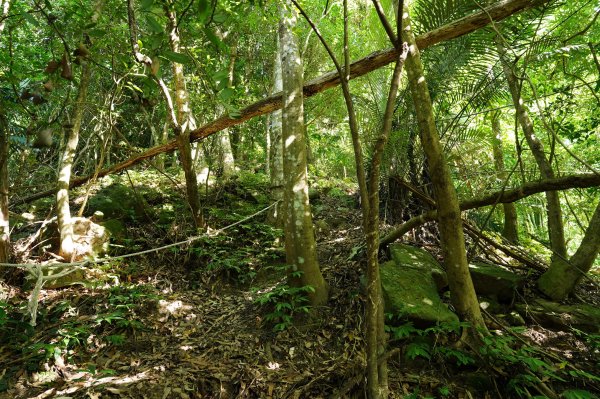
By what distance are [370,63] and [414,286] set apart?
2479 mm

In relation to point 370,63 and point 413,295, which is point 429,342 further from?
point 370,63

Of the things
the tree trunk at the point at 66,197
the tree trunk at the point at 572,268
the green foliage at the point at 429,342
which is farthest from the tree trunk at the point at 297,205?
the tree trunk at the point at 66,197

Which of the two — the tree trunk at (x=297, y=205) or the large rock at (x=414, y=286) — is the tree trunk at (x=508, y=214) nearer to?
the large rock at (x=414, y=286)

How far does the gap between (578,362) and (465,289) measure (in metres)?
1.02

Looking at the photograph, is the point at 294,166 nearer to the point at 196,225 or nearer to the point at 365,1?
the point at 196,225

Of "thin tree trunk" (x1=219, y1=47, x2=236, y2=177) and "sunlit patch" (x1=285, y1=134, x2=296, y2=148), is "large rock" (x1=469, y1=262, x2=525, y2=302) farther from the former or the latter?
"thin tree trunk" (x1=219, y1=47, x2=236, y2=177)

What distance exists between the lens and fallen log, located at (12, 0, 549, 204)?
317 centimetres

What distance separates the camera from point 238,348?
3.26m

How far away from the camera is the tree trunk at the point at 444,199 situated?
293 centimetres

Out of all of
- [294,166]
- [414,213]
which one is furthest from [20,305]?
[414,213]

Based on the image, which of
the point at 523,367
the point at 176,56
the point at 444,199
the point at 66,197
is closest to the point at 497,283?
the point at 523,367

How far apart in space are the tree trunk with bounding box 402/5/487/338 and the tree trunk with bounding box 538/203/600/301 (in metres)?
1.25

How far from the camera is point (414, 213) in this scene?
4.98 metres

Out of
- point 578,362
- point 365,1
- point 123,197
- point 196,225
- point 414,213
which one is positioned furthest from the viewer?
point 365,1
